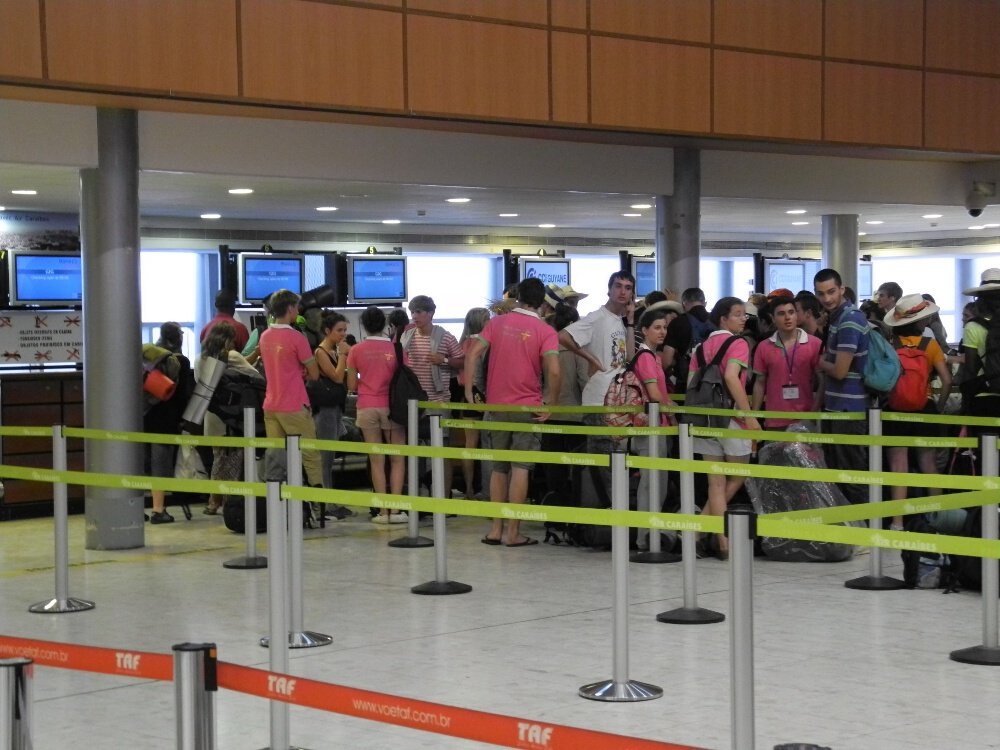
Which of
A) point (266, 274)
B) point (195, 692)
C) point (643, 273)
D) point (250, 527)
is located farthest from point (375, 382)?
point (643, 273)

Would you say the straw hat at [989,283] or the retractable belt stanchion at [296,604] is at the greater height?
the straw hat at [989,283]

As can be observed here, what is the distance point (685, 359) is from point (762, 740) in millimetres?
5916

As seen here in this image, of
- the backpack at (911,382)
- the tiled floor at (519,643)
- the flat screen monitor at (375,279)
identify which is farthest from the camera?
the flat screen monitor at (375,279)

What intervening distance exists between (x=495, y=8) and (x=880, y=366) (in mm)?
4139

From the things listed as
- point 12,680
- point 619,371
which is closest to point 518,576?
point 619,371

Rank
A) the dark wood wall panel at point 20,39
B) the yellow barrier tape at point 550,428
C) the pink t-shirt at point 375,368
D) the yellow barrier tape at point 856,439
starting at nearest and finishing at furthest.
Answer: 1. the yellow barrier tape at point 856,439
2. the yellow barrier tape at point 550,428
3. the dark wood wall panel at point 20,39
4. the pink t-shirt at point 375,368

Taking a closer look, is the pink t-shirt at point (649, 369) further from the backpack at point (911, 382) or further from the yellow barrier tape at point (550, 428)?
the backpack at point (911, 382)

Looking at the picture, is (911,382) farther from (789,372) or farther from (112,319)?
(112,319)

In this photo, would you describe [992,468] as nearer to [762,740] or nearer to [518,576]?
[762,740]

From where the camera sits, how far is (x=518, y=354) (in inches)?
376

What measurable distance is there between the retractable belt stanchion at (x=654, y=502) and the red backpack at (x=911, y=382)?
5.77 ft

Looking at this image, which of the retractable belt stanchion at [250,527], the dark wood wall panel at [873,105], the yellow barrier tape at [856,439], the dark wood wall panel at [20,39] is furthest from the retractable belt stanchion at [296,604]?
the dark wood wall panel at [873,105]

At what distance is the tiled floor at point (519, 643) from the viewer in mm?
5227

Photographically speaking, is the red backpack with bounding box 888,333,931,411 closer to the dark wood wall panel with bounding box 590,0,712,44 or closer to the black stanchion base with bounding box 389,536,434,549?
the black stanchion base with bounding box 389,536,434,549
